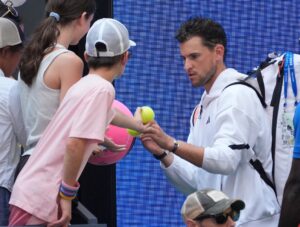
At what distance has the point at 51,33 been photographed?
4.87 m

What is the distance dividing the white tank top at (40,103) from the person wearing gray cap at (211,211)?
80 centimetres

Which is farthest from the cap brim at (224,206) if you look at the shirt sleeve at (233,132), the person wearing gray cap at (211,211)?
the shirt sleeve at (233,132)

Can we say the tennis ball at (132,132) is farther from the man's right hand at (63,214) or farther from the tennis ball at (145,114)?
the man's right hand at (63,214)

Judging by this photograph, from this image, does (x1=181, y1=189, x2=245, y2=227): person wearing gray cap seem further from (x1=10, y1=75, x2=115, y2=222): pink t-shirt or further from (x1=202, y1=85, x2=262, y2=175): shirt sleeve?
(x1=10, y1=75, x2=115, y2=222): pink t-shirt

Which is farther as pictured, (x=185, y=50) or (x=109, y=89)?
(x=185, y=50)

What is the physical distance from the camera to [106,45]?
468cm

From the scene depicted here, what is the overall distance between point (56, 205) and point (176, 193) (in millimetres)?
2267

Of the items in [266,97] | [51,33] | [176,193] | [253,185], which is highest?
[51,33]

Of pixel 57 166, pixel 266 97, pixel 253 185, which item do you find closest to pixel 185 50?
pixel 266 97

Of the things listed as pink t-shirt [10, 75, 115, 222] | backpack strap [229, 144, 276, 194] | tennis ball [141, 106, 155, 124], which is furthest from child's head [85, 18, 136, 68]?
backpack strap [229, 144, 276, 194]

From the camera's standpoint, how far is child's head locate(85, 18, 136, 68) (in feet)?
15.3

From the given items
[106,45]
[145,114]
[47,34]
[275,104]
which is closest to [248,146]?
[275,104]

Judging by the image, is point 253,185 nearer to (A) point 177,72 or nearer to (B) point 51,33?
(B) point 51,33

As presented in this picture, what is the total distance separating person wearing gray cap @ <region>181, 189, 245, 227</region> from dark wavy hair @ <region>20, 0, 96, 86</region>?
100 centimetres
